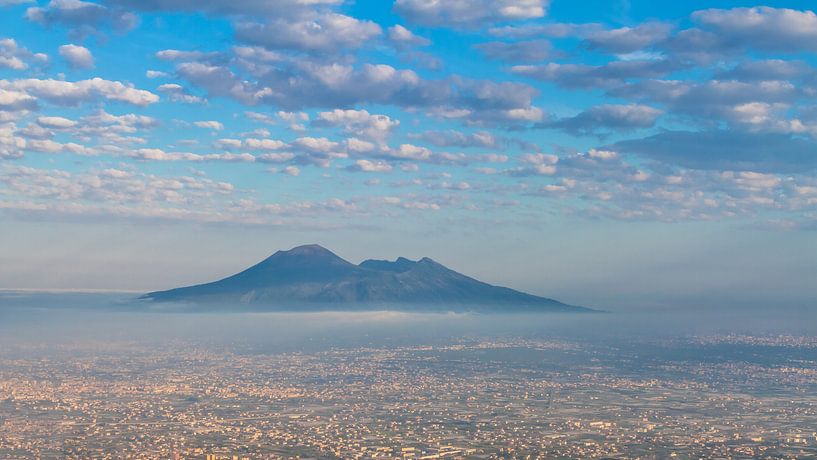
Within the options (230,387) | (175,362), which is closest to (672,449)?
(230,387)

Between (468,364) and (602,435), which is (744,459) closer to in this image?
(602,435)

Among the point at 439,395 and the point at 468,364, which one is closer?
the point at 439,395

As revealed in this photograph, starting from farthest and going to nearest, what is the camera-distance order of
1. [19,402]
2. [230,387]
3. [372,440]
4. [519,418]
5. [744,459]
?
[230,387], [19,402], [519,418], [372,440], [744,459]

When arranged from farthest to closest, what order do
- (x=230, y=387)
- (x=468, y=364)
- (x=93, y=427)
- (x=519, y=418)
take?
(x=468, y=364), (x=230, y=387), (x=519, y=418), (x=93, y=427)

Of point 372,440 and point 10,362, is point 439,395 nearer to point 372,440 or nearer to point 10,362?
point 372,440

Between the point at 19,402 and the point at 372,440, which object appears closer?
the point at 372,440

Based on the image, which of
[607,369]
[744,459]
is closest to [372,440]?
[744,459]

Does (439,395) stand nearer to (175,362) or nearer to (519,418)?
(519,418)

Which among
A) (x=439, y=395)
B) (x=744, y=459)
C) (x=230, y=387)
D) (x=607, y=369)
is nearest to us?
(x=744, y=459)

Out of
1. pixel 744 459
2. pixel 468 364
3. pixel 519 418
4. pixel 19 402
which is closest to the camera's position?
pixel 744 459
